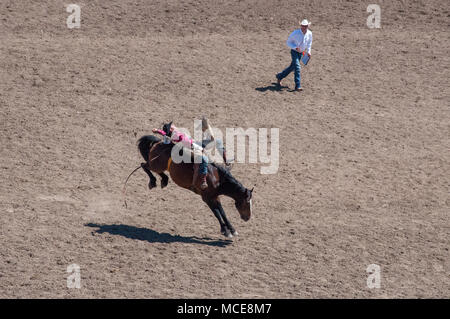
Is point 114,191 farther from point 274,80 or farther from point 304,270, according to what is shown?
point 274,80

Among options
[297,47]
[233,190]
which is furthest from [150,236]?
[297,47]

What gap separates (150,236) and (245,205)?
1.63 meters

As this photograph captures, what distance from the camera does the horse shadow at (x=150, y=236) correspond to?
1095cm

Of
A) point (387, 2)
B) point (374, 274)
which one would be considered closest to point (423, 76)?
point (387, 2)

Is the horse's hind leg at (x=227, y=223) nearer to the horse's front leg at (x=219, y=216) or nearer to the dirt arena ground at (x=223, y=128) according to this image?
the horse's front leg at (x=219, y=216)

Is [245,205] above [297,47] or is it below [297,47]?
below

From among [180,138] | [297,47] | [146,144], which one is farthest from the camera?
[297,47]

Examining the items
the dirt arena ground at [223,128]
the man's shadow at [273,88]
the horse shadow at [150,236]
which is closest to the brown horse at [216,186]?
the horse shadow at [150,236]

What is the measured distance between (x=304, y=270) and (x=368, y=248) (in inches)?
51.5

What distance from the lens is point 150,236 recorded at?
11055 mm

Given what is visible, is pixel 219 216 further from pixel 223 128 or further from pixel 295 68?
pixel 295 68

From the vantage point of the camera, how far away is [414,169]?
13516mm

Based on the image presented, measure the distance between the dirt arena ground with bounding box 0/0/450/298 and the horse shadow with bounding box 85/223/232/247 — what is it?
3cm

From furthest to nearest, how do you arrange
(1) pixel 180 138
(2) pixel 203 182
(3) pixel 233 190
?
(1) pixel 180 138, (3) pixel 233 190, (2) pixel 203 182
